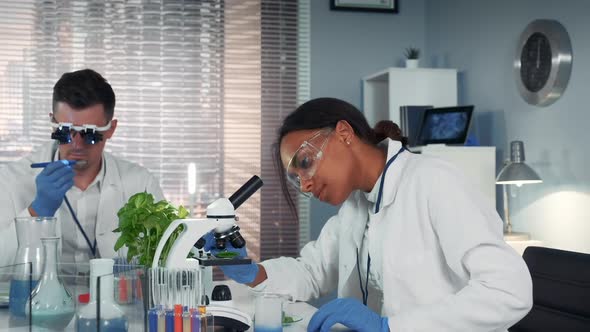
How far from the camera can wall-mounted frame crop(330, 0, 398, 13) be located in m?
4.58

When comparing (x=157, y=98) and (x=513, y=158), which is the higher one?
(x=157, y=98)

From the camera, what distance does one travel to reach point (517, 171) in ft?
10.7

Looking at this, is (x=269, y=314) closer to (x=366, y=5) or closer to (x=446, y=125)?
(x=446, y=125)

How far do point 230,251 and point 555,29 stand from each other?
2.24 meters

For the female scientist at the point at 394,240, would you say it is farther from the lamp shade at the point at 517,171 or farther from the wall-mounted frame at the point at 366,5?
the wall-mounted frame at the point at 366,5

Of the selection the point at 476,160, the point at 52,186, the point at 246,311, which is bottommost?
the point at 246,311

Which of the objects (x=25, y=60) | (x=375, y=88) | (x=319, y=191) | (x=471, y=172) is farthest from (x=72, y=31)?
(x=319, y=191)

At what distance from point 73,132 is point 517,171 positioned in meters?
1.92

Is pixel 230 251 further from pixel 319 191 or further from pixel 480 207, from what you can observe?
pixel 480 207

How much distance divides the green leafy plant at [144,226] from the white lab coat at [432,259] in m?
0.44

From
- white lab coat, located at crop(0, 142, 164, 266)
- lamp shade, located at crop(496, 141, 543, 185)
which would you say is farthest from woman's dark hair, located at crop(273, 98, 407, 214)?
lamp shade, located at crop(496, 141, 543, 185)

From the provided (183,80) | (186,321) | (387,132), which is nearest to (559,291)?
(387,132)

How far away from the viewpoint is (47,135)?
4.30 metres

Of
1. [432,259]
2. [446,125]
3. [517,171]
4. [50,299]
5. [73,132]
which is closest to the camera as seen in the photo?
[50,299]
